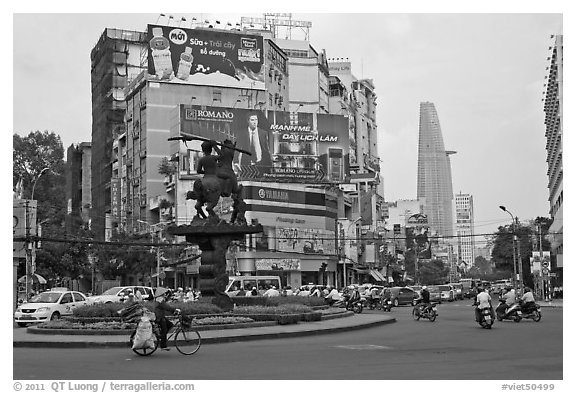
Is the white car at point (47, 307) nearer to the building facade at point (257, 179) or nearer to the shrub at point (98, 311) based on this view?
the shrub at point (98, 311)

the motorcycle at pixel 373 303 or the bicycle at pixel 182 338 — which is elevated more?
the bicycle at pixel 182 338

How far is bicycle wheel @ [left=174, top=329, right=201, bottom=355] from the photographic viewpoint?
16.8 meters

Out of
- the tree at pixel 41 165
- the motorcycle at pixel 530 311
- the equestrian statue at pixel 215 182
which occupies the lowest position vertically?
the motorcycle at pixel 530 311

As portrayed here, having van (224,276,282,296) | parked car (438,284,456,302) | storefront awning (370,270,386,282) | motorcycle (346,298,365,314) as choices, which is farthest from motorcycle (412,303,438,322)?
storefront awning (370,270,386,282)

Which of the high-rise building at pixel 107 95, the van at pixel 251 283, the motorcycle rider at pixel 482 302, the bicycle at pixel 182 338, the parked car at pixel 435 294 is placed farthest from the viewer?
the high-rise building at pixel 107 95

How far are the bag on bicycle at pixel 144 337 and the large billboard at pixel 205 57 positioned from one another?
70310 mm

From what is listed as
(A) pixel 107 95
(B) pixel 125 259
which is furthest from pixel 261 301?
(A) pixel 107 95

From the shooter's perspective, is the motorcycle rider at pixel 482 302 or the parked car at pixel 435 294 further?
the parked car at pixel 435 294

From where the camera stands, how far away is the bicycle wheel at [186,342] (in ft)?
55.1

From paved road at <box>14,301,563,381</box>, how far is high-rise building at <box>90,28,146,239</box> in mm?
79175

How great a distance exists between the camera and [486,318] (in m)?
26.0

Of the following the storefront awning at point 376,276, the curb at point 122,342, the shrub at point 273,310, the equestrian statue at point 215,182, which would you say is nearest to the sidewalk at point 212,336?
the curb at point 122,342

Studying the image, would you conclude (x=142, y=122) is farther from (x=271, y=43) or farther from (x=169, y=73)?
(x=271, y=43)

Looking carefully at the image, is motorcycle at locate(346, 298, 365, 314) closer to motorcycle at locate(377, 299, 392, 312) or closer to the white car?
motorcycle at locate(377, 299, 392, 312)
